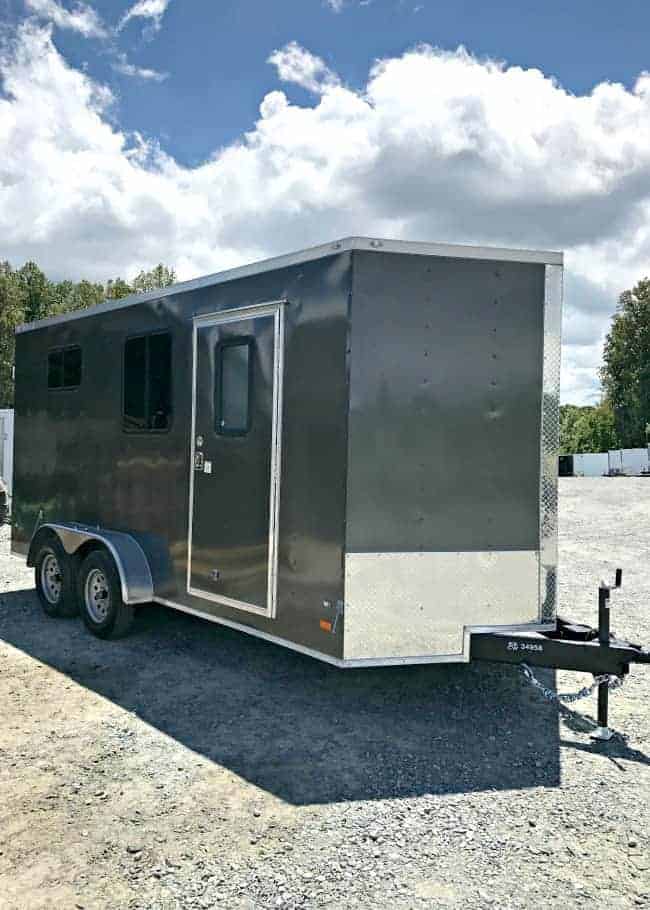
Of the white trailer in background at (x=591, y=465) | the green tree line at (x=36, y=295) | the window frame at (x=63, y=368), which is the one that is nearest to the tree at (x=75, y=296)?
the green tree line at (x=36, y=295)

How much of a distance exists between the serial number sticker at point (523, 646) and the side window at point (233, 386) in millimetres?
2284

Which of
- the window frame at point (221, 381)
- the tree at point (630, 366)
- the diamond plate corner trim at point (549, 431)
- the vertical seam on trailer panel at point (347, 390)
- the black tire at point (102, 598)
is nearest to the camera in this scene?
the vertical seam on trailer panel at point (347, 390)

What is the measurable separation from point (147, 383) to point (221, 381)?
109 centimetres

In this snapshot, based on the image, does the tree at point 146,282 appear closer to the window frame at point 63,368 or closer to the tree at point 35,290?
Answer: the tree at point 35,290

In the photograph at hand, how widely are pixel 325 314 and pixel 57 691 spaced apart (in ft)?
10.6

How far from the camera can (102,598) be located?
6781mm

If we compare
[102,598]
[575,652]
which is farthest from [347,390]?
[102,598]

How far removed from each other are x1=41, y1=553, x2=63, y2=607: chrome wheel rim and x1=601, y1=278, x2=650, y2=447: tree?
45.3m

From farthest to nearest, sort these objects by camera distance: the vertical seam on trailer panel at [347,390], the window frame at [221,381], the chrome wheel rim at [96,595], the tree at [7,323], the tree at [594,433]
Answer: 1. the tree at [594,433]
2. the tree at [7,323]
3. the chrome wheel rim at [96,595]
4. the window frame at [221,381]
5. the vertical seam on trailer panel at [347,390]

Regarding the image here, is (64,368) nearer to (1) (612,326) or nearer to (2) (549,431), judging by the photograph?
(2) (549,431)

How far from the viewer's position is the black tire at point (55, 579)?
23.6ft

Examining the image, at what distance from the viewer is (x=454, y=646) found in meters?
4.79

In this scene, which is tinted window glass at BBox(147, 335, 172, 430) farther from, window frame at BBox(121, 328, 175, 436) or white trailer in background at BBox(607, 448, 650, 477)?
white trailer in background at BBox(607, 448, 650, 477)

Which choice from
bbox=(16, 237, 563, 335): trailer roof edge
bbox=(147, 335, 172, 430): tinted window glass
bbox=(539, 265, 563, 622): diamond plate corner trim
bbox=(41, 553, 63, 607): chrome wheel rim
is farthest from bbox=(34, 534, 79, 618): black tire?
bbox=(539, 265, 563, 622): diamond plate corner trim
